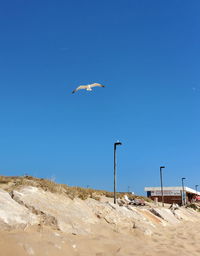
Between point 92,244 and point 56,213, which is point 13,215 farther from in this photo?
point 92,244

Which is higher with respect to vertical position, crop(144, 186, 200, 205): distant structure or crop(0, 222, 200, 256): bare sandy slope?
crop(144, 186, 200, 205): distant structure

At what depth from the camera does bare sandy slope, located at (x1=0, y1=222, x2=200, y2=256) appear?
5338 mm

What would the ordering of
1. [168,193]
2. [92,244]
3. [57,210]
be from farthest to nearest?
[168,193]
[57,210]
[92,244]

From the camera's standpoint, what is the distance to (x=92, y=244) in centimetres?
653

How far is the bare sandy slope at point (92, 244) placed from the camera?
17.5 ft

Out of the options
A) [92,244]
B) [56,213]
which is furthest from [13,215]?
[92,244]

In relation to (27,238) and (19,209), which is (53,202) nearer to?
(19,209)

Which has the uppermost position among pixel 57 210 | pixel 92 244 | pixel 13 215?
pixel 57 210

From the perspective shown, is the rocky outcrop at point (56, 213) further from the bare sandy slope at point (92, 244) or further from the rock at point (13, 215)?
the bare sandy slope at point (92, 244)

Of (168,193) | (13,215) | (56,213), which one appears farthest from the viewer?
(168,193)

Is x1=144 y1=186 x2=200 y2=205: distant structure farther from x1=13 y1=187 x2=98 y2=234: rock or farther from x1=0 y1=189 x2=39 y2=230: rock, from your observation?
x1=0 y1=189 x2=39 y2=230: rock

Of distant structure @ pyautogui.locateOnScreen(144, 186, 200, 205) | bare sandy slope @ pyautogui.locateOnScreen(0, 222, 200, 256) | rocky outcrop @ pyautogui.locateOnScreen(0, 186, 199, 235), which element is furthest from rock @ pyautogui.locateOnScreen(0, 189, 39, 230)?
distant structure @ pyautogui.locateOnScreen(144, 186, 200, 205)

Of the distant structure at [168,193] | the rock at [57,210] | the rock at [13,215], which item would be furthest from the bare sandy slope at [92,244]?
the distant structure at [168,193]

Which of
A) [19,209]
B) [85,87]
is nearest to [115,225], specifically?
[19,209]
